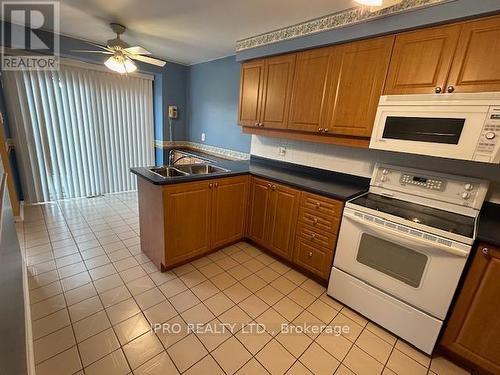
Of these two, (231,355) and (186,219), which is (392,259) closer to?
(231,355)

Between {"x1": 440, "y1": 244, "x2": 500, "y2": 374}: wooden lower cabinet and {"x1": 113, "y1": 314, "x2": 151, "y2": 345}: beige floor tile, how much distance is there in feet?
6.61

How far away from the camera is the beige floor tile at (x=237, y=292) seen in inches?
76.1

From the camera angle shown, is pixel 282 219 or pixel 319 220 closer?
pixel 319 220

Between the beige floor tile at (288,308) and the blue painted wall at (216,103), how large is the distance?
206 centimetres

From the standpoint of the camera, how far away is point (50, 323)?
1.57m

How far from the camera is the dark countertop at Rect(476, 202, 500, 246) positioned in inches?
51.3

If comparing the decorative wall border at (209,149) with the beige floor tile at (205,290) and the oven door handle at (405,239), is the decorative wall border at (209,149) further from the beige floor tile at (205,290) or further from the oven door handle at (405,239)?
the oven door handle at (405,239)

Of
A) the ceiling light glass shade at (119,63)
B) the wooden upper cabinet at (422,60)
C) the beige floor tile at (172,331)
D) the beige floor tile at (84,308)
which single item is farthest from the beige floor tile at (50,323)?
the wooden upper cabinet at (422,60)

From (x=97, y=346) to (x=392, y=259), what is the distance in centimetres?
202

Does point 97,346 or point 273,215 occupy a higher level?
point 273,215

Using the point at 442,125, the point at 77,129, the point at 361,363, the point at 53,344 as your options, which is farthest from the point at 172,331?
the point at 77,129

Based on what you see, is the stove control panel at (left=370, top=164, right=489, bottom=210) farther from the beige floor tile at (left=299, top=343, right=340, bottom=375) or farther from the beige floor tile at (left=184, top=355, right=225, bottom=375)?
the beige floor tile at (left=184, top=355, right=225, bottom=375)

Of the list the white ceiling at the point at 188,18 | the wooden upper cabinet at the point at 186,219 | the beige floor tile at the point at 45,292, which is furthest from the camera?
the wooden upper cabinet at the point at 186,219

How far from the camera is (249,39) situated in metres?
2.63
